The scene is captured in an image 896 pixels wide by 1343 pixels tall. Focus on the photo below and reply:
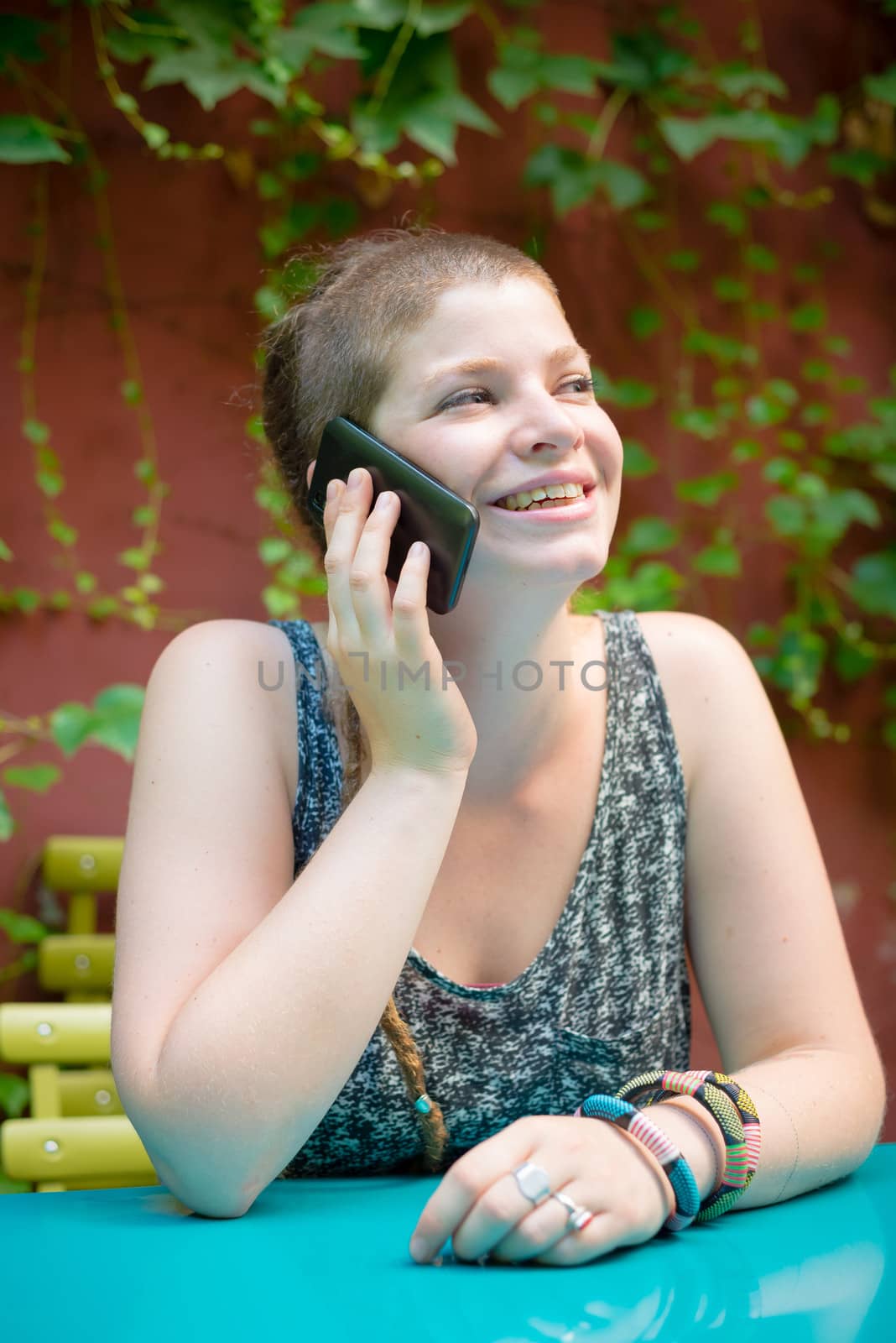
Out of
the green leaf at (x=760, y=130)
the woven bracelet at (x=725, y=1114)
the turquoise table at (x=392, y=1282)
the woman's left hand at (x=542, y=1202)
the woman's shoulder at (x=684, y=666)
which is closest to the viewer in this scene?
the turquoise table at (x=392, y=1282)

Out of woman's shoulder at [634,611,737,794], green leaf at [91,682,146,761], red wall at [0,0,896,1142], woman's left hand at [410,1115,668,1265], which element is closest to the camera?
woman's left hand at [410,1115,668,1265]

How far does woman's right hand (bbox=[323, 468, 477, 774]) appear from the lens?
1.09m

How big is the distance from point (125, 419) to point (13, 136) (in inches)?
18.9

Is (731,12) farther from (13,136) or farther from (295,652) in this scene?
(295,652)

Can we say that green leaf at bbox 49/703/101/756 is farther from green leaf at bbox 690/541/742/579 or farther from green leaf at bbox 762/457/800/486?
green leaf at bbox 762/457/800/486

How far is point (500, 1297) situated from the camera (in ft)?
2.42

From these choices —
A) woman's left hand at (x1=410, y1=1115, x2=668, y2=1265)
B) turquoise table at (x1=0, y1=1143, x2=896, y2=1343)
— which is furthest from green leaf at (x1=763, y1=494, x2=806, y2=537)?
woman's left hand at (x1=410, y1=1115, x2=668, y2=1265)

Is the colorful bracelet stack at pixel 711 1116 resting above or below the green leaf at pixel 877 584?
above

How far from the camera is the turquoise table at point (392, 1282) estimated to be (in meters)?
0.69

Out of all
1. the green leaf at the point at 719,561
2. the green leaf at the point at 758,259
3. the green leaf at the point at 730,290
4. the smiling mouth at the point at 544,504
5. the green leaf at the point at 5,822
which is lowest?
the green leaf at the point at 5,822

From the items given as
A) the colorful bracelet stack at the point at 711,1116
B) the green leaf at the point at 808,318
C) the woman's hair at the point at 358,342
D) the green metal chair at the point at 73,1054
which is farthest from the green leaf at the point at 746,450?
the colorful bracelet stack at the point at 711,1116

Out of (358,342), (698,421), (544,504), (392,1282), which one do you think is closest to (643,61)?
(698,421)

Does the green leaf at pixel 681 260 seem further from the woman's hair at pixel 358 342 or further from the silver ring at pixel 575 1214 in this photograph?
the silver ring at pixel 575 1214

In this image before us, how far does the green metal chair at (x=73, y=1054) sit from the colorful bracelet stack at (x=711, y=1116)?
2.10ft
